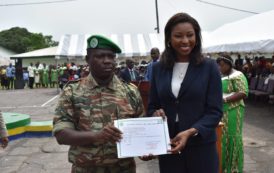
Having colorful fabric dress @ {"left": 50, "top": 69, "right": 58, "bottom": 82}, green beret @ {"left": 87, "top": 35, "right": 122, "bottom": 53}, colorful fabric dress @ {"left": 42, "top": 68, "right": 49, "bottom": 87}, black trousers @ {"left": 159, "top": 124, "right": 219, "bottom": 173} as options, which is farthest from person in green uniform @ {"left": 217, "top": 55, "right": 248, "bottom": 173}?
colorful fabric dress @ {"left": 42, "top": 68, "right": 49, "bottom": 87}

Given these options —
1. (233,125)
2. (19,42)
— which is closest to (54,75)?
(233,125)

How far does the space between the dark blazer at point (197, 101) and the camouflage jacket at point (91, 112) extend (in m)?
0.25

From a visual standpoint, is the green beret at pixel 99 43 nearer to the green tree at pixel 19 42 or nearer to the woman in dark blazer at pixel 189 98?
the woman in dark blazer at pixel 189 98

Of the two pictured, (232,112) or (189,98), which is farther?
(232,112)

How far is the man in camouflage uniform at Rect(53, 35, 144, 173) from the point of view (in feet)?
7.19

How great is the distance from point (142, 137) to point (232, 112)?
287cm

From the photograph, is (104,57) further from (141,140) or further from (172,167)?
(172,167)

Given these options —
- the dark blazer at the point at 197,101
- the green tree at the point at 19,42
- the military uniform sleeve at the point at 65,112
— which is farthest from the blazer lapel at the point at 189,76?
the green tree at the point at 19,42

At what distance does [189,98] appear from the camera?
2.17m

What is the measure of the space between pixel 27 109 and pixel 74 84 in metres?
11.9

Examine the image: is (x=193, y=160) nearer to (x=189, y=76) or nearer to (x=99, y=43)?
(x=189, y=76)

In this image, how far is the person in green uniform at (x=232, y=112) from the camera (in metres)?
4.64

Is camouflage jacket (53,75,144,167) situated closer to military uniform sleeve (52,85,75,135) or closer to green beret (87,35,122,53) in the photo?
military uniform sleeve (52,85,75,135)

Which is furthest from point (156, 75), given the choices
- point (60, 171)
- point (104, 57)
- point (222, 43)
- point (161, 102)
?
point (222, 43)
